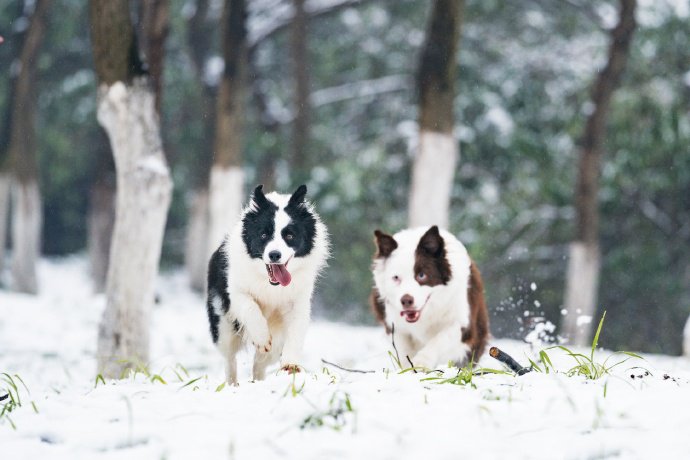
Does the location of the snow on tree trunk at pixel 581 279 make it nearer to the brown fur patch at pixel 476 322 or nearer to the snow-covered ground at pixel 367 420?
the brown fur patch at pixel 476 322

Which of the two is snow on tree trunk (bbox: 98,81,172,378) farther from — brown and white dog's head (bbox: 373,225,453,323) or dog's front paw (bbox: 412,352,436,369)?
dog's front paw (bbox: 412,352,436,369)

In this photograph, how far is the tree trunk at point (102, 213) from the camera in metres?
19.4

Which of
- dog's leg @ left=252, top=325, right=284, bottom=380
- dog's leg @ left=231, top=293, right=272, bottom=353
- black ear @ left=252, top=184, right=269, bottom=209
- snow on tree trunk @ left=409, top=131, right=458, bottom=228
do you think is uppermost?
snow on tree trunk @ left=409, top=131, right=458, bottom=228

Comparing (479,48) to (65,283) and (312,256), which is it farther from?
(312,256)

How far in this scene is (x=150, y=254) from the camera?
9258mm

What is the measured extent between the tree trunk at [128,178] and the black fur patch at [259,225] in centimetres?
324

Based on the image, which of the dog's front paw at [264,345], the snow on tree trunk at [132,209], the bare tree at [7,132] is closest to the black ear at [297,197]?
the dog's front paw at [264,345]

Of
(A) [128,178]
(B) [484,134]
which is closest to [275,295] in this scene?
(A) [128,178]

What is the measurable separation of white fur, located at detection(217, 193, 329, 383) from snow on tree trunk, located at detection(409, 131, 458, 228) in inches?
248

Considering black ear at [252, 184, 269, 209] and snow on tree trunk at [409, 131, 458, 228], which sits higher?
snow on tree trunk at [409, 131, 458, 228]

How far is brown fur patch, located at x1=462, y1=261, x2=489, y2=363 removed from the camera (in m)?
7.00

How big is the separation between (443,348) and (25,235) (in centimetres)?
1542

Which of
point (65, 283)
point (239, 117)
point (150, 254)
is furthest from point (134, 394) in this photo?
point (65, 283)

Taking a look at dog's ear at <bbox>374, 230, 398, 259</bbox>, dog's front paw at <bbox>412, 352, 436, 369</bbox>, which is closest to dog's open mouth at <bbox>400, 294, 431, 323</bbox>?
dog's front paw at <bbox>412, 352, 436, 369</bbox>
